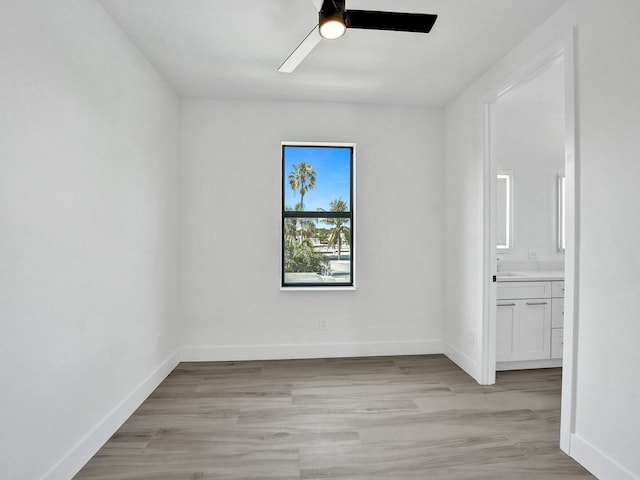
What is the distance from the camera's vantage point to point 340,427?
2.49 meters

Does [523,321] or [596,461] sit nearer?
[596,461]

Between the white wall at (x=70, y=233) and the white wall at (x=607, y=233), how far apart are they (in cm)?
274

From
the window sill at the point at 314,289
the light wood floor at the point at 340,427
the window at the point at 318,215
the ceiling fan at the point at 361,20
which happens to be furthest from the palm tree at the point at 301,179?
the ceiling fan at the point at 361,20

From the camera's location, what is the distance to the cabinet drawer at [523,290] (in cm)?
345

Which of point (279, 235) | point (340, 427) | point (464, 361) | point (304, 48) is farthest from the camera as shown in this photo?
point (279, 235)

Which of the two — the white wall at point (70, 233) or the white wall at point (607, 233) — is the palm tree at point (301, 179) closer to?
the white wall at point (70, 233)

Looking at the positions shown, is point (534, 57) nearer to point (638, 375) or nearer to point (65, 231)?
point (638, 375)

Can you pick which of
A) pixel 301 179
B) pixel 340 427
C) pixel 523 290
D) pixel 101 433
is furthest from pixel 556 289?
pixel 101 433

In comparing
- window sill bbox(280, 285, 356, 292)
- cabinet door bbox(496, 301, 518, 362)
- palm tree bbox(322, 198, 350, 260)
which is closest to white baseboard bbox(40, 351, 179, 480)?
window sill bbox(280, 285, 356, 292)

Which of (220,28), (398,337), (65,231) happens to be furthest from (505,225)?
(65,231)

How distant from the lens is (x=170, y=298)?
3504mm

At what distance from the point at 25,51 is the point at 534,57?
9.39 feet

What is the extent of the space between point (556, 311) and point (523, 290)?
0.40 metres

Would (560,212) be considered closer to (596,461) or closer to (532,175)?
(532,175)
